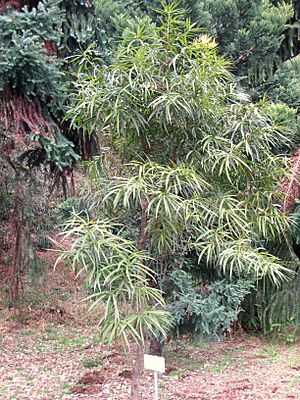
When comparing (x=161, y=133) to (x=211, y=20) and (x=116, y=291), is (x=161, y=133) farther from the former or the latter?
(x=211, y=20)

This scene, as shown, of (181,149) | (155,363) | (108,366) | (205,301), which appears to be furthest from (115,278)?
(108,366)

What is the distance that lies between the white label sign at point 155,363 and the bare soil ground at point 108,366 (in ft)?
4.25

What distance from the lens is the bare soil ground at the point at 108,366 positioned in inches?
157

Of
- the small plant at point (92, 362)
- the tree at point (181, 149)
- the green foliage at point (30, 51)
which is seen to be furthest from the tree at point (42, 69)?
the small plant at point (92, 362)

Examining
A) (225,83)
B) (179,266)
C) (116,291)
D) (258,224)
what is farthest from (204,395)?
(225,83)

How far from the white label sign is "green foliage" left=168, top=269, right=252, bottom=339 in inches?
26.7

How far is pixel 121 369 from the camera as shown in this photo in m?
4.57

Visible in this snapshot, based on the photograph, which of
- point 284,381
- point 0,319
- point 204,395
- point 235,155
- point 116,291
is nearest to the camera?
point 116,291

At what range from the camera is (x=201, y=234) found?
2738 millimetres

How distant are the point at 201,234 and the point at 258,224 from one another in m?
0.45

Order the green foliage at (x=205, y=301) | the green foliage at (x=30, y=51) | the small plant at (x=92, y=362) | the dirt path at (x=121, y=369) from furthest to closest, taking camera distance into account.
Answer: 1. the small plant at (x=92, y=362)
2. the dirt path at (x=121, y=369)
3. the green foliage at (x=205, y=301)
4. the green foliage at (x=30, y=51)

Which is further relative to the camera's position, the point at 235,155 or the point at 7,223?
the point at 7,223

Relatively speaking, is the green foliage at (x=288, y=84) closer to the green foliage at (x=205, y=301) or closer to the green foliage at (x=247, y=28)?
the green foliage at (x=247, y=28)

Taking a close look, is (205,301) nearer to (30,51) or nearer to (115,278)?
(115,278)
